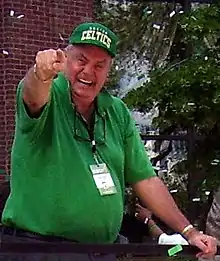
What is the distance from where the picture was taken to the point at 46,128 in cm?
290

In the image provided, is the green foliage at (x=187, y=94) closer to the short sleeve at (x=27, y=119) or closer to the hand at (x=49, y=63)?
the short sleeve at (x=27, y=119)

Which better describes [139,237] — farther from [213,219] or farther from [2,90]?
[2,90]

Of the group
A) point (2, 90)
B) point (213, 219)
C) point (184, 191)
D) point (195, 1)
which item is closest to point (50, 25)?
point (2, 90)

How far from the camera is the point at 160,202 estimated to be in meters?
3.32

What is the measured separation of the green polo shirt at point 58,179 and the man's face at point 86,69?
7 centimetres

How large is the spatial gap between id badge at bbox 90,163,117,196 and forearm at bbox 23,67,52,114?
37cm

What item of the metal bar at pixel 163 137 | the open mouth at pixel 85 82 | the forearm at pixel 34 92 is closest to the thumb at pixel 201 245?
the open mouth at pixel 85 82

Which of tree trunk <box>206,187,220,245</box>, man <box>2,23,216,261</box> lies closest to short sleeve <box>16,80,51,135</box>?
man <box>2,23,216,261</box>

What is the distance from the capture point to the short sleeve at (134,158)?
10.7ft

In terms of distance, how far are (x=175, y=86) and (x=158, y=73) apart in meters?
0.62

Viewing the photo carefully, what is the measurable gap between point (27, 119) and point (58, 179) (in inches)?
10.8

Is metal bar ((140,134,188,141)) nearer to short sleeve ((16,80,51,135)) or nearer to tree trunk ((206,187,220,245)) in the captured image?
tree trunk ((206,187,220,245))

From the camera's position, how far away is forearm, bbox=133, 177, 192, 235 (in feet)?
10.8

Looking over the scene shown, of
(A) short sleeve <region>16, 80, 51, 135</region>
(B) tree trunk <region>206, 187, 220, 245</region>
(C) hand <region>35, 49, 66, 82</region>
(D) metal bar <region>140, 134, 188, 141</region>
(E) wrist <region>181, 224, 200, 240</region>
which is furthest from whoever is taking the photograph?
(D) metal bar <region>140, 134, 188, 141</region>
